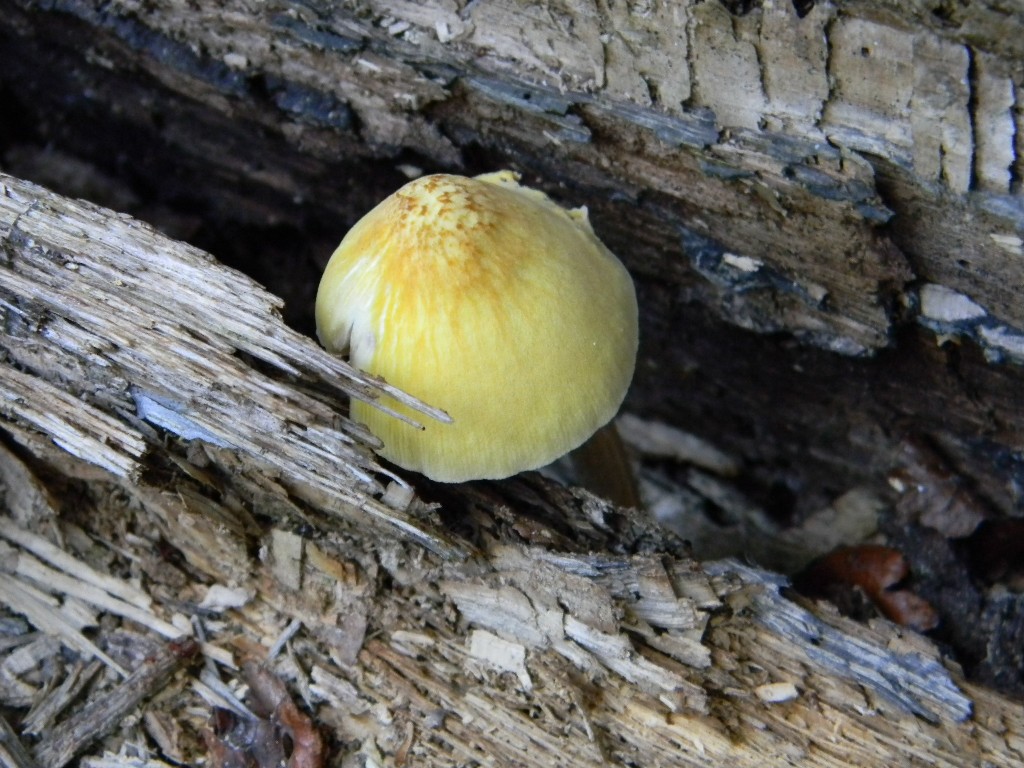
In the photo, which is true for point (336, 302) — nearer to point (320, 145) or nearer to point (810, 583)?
point (320, 145)


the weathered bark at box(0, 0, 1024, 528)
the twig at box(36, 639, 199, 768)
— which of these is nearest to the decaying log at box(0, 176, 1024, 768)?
→ the twig at box(36, 639, 199, 768)

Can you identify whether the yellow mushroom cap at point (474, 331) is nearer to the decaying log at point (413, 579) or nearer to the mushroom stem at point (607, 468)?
the decaying log at point (413, 579)

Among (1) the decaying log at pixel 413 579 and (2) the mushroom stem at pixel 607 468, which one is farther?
(2) the mushroom stem at pixel 607 468

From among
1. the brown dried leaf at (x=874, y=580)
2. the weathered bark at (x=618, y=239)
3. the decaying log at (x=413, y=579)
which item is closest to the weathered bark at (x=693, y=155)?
the weathered bark at (x=618, y=239)

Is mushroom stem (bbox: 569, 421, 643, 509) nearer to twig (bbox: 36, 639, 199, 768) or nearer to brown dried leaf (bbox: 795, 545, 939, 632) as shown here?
brown dried leaf (bbox: 795, 545, 939, 632)

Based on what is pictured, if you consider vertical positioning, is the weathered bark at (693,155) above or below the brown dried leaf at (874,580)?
above

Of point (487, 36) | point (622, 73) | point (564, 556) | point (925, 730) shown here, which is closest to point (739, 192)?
point (622, 73)
